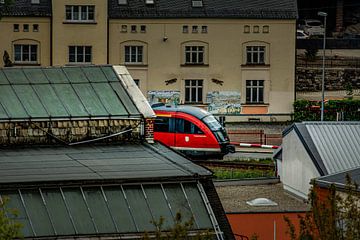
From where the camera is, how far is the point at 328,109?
241 ft

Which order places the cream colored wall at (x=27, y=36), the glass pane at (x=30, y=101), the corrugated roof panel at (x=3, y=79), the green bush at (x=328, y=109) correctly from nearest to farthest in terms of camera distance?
1. the glass pane at (x=30, y=101)
2. the corrugated roof panel at (x=3, y=79)
3. the green bush at (x=328, y=109)
4. the cream colored wall at (x=27, y=36)

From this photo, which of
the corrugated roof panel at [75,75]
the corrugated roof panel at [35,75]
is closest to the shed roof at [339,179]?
the corrugated roof panel at [75,75]

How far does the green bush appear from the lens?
72.8 m

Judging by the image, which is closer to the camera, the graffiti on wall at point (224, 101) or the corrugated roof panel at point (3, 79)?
the corrugated roof panel at point (3, 79)

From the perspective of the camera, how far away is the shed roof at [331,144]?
4219cm

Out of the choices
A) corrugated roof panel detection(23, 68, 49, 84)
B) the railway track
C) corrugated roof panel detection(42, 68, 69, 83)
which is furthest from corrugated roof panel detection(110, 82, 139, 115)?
the railway track

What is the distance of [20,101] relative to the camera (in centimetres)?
3503

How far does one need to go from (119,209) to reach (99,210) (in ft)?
1.30

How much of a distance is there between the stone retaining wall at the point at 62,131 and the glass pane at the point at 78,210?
5.66 m

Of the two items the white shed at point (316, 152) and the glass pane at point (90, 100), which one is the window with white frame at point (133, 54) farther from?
the glass pane at point (90, 100)

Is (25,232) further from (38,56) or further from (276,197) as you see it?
(38,56)

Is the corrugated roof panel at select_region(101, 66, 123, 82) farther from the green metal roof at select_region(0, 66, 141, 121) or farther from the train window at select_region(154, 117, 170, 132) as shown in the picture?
the train window at select_region(154, 117, 170, 132)

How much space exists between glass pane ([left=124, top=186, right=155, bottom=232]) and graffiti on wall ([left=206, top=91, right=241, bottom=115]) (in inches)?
1791

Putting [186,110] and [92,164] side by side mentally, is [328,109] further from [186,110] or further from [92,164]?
[92,164]
